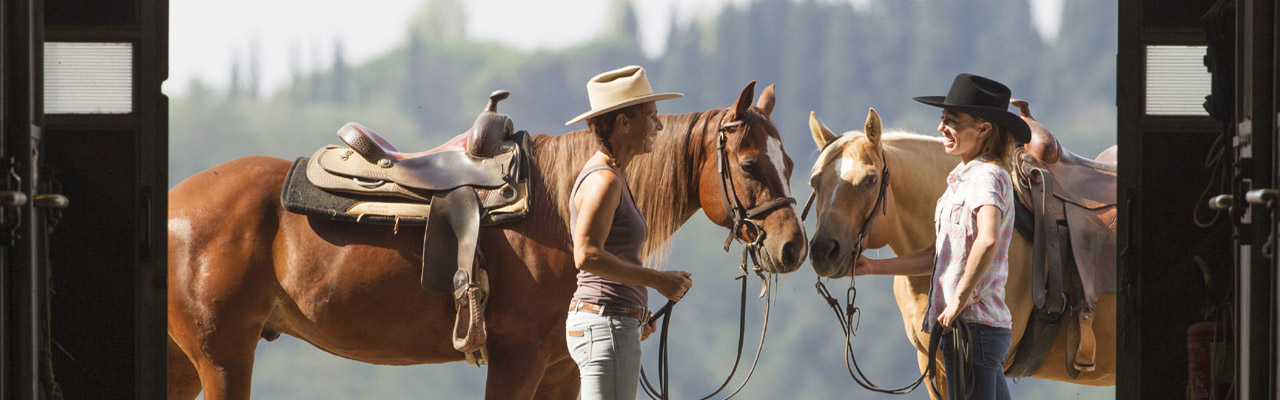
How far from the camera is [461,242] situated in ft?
12.2

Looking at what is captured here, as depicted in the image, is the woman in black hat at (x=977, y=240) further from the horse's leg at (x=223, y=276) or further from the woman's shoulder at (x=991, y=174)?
the horse's leg at (x=223, y=276)

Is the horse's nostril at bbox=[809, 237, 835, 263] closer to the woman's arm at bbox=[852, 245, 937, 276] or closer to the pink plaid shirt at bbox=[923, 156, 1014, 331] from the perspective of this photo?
the woman's arm at bbox=[852, 245, 937, 276]

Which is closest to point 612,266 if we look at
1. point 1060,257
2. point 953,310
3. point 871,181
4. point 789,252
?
point 953,310

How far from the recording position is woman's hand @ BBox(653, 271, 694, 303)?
2.63 meters

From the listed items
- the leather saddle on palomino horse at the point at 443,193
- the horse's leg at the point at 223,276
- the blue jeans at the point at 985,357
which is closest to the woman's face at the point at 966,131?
the blue jeans at the point at 985,357

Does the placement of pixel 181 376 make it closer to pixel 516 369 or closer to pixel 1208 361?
pixel 516 369

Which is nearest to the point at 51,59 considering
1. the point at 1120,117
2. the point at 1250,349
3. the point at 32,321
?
the point at 32,321

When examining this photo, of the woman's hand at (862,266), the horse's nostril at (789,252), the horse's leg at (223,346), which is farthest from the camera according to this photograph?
the horse's leg at (223,346)

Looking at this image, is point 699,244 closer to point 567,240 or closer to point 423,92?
point 423,92

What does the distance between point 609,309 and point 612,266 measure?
132 millimetres

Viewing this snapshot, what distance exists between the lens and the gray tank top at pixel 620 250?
2.66 metres

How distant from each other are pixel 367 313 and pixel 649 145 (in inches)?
62.3

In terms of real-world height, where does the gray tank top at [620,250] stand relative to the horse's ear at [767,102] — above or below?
below

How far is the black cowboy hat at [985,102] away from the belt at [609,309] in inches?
44.3
